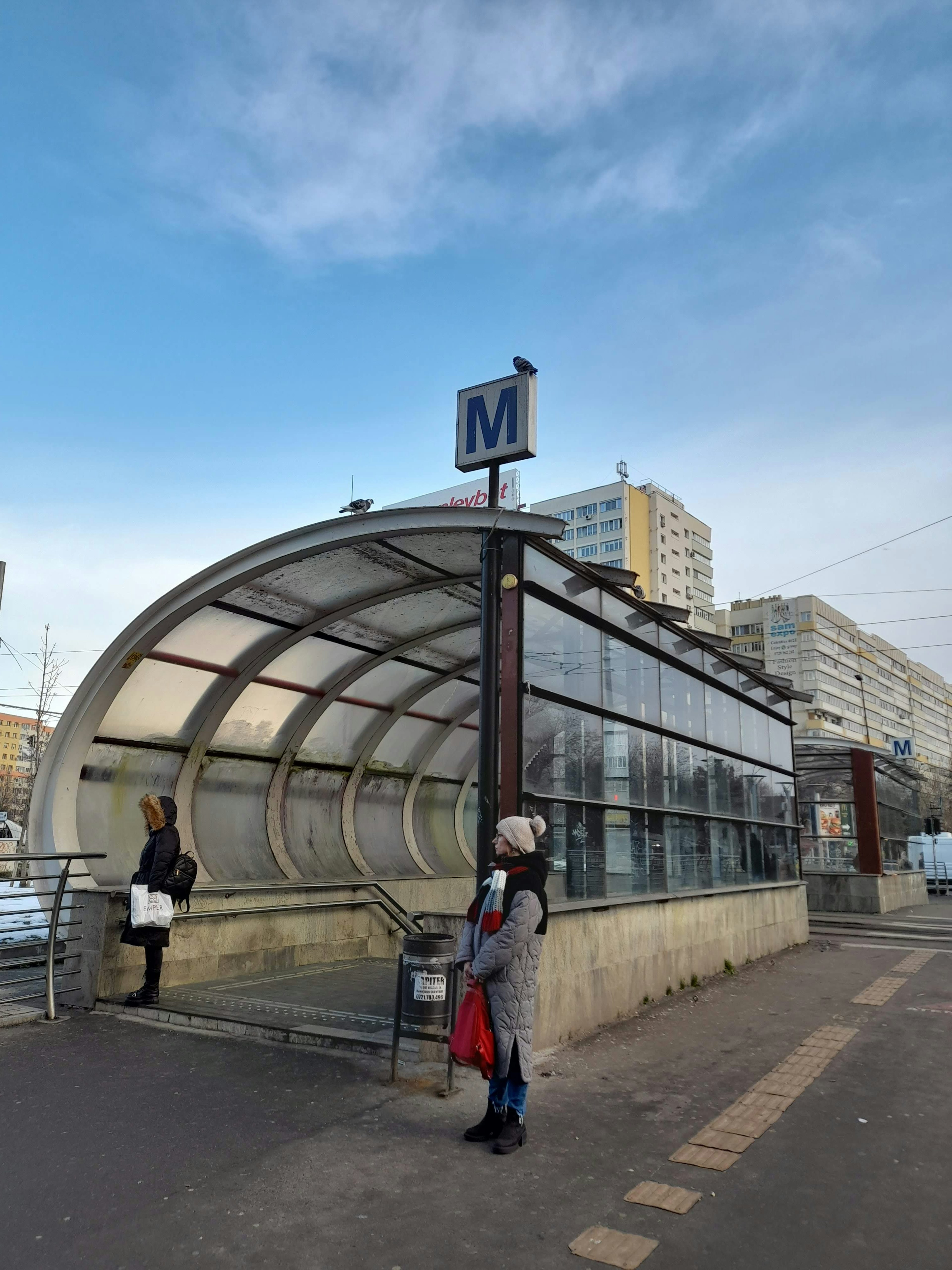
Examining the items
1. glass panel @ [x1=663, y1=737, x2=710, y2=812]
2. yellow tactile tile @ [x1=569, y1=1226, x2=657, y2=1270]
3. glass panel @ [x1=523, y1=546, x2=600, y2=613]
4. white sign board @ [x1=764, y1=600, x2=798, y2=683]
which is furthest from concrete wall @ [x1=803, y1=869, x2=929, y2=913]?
white sign board @ [x1=764, y1=600, x2=798, y2=683]

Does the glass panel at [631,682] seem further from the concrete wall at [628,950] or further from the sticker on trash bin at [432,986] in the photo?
the sticker on trash bin at [432,986]

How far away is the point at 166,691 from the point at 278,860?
2.93m

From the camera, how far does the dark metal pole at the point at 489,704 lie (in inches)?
275

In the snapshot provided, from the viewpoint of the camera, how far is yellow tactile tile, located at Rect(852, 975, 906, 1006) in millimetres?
9523

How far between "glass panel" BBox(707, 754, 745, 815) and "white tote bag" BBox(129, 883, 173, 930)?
7051 millimetres

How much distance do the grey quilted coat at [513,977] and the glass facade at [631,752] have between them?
97.4 inches

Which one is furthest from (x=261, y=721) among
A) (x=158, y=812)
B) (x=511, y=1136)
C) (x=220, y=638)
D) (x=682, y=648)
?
(x=511, y=1136)

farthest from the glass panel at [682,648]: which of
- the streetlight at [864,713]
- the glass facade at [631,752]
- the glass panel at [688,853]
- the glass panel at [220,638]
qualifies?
the streetlight at [864,713]

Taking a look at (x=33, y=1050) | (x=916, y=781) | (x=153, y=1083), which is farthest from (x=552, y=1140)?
(x=916, y=781)

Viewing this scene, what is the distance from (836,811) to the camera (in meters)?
21.8

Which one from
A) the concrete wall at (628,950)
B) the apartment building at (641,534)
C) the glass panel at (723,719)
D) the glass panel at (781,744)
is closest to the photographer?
the concrete wall at (628,950)

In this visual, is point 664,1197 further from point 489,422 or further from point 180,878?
point 489,422

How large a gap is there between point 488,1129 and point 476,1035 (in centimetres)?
55

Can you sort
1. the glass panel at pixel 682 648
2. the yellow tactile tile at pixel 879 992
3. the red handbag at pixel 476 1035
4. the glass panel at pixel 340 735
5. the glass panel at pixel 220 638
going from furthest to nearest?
the glass panel at pixel 340 735 < the glass panel at pixel 682 648 < the glass panel at pixel 220 638 < the yellow tactile tile at pixel 879 992 < the red handbag at pixel 476 1035
